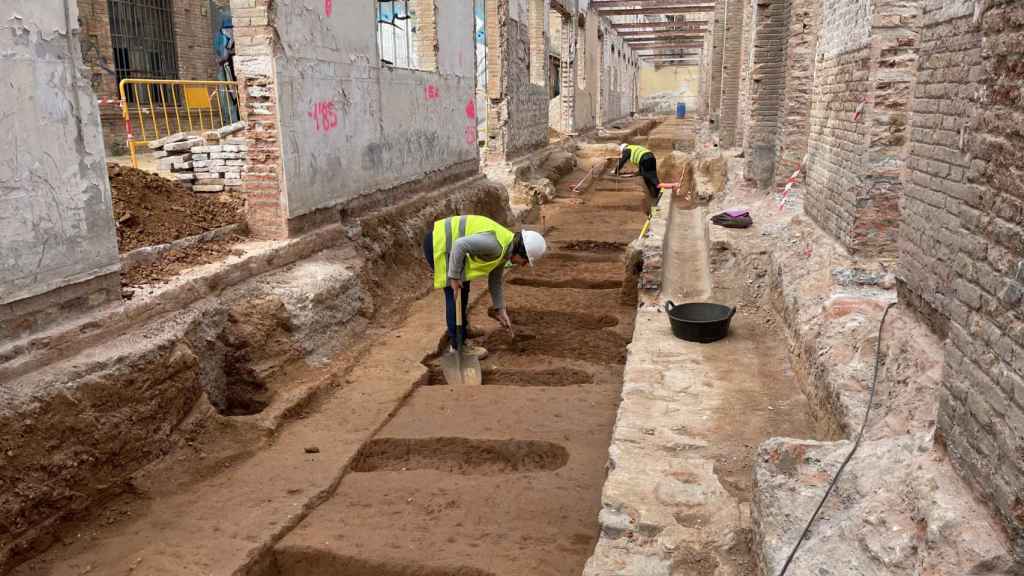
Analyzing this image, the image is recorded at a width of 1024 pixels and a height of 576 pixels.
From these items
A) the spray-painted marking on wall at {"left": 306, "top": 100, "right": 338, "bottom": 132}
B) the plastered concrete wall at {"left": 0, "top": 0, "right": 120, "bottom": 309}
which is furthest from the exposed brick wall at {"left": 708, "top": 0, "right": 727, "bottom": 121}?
the plastered concrete wall at {"left": 0, "top": 0, "right": 120, "bottom": 309}

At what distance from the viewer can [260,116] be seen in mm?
6336

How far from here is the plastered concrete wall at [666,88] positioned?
51438 mm

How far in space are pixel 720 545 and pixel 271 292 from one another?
4.12 metres

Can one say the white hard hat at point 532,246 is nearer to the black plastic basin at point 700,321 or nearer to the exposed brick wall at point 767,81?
the black plastic basin at point 700,321

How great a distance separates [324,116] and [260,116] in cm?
87

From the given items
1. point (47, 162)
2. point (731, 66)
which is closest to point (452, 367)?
point (47, 162)

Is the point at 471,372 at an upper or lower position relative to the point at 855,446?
lower

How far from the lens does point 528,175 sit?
1481 cm

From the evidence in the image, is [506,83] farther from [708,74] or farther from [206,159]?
[708,74]

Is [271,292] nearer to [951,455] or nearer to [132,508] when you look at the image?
[132,508]

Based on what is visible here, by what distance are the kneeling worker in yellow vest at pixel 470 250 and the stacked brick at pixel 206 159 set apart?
8.51 ft

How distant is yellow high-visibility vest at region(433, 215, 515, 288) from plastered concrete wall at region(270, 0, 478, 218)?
148 cm

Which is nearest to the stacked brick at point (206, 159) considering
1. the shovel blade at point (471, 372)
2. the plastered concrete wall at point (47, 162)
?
the plastered concrete wall at point (47, 162)

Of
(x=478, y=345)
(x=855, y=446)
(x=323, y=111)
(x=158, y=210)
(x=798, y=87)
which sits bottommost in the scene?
(x=478, y=345)
